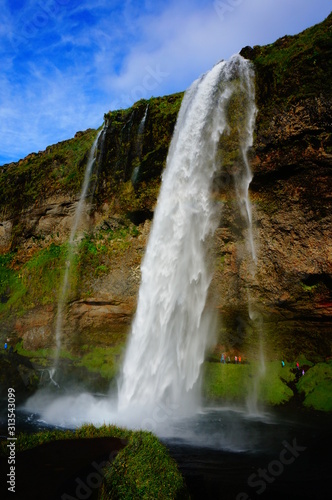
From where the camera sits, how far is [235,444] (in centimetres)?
999

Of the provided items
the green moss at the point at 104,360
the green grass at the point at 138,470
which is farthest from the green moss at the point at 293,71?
the green moss at the point at 104,360

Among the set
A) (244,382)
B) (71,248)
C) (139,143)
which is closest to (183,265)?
(244,382)

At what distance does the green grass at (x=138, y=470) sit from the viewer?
6.05 m

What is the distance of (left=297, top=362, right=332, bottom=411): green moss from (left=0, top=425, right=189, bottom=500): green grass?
8.56 metres

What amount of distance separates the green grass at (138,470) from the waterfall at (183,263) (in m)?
6.20

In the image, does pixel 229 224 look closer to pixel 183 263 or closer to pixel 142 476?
pixel 183 263

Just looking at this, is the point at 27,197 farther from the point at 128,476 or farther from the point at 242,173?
the point at 128,476

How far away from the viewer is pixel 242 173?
16.6 meters

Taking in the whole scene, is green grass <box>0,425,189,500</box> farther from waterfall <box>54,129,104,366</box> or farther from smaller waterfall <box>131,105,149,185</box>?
smaller waterfall <box>131,105,149,185</box>

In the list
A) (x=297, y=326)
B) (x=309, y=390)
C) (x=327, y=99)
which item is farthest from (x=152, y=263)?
(x=327, y=99)

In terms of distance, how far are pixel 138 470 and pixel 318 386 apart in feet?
35.0

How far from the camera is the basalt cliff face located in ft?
49.6

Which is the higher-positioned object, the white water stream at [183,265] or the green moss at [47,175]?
the green moss at [47,175]

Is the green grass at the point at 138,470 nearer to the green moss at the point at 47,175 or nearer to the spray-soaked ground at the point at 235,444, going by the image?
the spray-soaked ground at the point at 235,444
